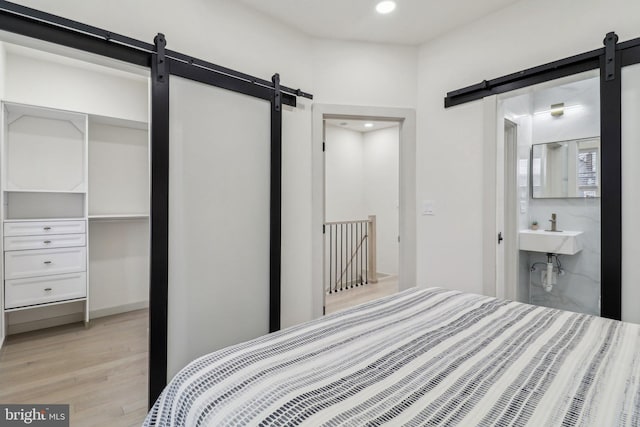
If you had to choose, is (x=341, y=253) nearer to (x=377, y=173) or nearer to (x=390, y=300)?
(x=377, y=173)

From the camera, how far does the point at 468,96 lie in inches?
106

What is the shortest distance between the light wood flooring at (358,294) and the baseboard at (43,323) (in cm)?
280

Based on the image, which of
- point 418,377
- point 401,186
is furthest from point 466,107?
point 418,377

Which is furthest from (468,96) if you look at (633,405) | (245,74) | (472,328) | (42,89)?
(42,89)

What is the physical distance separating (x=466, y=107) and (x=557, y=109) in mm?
1446

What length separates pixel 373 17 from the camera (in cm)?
258

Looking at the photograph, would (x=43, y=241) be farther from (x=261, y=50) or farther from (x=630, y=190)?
(x=630, y=190)

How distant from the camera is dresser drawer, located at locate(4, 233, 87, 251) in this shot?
290cm

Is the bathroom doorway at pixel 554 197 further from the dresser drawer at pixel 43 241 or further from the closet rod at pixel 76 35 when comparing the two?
the dresser drawer at pixel 43 241

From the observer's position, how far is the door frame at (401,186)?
9.33ft

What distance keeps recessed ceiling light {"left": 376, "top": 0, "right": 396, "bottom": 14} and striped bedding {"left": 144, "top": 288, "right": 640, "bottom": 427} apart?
7.44 feet

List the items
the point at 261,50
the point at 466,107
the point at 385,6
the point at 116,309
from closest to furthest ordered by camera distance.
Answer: the point at 385,6 < the point at 261,50 < the point at 466,107 < the point at 116,309

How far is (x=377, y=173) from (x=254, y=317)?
4.17 m

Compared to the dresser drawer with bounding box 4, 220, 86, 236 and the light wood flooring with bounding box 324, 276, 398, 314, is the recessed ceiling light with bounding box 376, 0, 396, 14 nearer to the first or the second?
the light wood flooring with bounding box 324, 276, 398, 314
